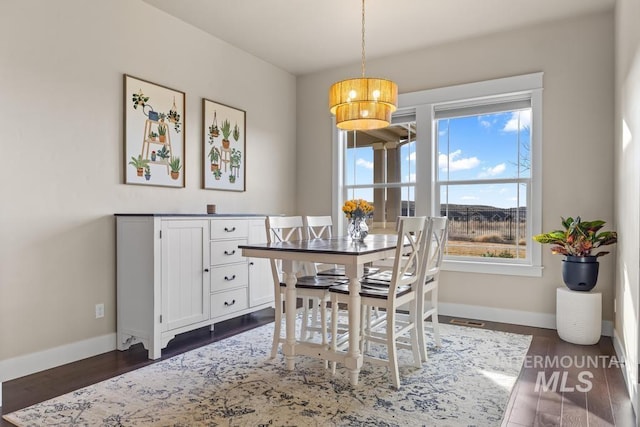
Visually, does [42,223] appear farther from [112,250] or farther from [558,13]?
[558,13]

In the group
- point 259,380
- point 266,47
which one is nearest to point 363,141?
point 266,47

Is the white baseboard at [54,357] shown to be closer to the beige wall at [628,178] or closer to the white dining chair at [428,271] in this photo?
the white dining chair at [428,271]

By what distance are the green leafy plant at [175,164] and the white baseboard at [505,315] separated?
303 cm

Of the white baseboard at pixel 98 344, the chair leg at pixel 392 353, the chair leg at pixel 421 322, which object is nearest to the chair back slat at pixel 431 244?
the chair leg at pixel 421 322

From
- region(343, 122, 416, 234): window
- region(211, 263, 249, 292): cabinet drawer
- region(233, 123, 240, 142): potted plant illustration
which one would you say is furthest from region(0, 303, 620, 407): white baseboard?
region(233, 123, 240, 142): potted plant illustration

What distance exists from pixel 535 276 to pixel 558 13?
7.98 feet

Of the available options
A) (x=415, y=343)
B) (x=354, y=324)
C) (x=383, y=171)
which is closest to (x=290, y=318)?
(x=354, y=324)

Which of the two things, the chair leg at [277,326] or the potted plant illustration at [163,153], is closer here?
the chair leg at [277,326]

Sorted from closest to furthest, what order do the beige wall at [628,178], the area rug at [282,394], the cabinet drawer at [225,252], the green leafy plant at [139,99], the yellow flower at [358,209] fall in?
1. the area rug at [282,394]
2. the beige wall at [628,178]
3. the yellow flower at [358,209]
4. the green leafy plant at [139,99]
5. the cabinet drawer at [225,252]

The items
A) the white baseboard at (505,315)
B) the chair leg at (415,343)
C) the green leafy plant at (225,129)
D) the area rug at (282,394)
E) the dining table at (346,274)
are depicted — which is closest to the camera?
the area rug at (282,394)

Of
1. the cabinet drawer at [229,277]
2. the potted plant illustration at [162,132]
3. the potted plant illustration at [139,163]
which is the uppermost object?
the potted plant illustration at [162,132]

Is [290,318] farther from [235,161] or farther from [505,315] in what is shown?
[505,315]

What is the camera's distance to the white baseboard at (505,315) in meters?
4.00

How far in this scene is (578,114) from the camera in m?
3.91
